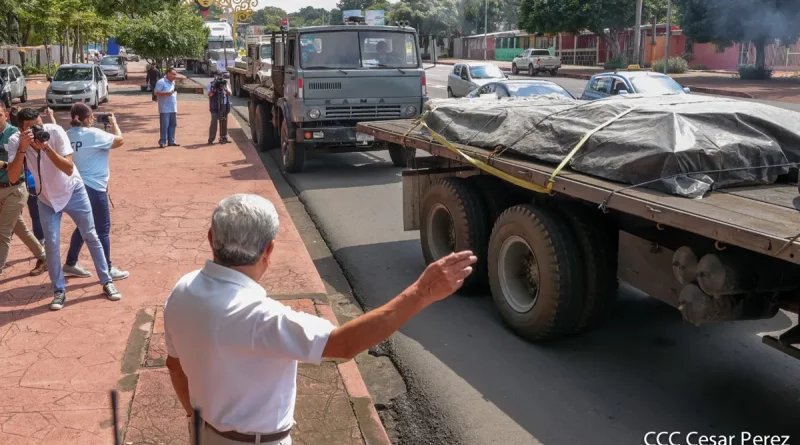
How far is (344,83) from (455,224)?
635 cm

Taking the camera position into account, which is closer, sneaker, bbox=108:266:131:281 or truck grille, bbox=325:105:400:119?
sneaker, bbox=108:266:131:281

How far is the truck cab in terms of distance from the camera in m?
12.7

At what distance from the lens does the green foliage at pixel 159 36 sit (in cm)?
3369

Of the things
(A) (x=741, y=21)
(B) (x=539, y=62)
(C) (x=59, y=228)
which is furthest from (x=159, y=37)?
(C) (x=59, y=228)

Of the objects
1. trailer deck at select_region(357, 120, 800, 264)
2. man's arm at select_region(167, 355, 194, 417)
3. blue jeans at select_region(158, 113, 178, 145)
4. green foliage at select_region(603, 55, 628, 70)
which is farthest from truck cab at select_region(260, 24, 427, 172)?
green foliage at select_region(603, 55, 628, 70)

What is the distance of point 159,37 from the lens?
33.8 m

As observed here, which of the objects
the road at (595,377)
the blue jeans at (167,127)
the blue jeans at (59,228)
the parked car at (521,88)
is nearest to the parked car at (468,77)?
the parked car at (521,88)

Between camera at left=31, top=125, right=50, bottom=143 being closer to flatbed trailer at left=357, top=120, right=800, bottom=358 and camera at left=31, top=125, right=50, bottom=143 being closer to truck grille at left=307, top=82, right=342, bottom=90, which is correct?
flatbed trailer at left=357, top=120, right=800, bottom=358

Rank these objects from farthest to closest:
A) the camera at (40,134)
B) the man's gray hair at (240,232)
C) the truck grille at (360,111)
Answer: the truck grille at (360,111) < the camera at (40,134) < the man's gray hair at (240,232)

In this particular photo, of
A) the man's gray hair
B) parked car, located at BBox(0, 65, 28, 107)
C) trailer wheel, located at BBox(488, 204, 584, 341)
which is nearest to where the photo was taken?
the man's gray hair

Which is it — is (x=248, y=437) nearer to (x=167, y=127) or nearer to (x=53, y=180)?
(x=53, y=180)

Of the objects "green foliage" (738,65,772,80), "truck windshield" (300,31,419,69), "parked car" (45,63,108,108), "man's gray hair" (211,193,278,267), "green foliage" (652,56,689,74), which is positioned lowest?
"man's gray hair" (211,193,278,267)

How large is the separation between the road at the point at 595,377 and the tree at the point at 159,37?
96.8 feet

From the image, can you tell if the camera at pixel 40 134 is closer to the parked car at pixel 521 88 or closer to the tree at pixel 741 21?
the parked car at pixel 521 88
